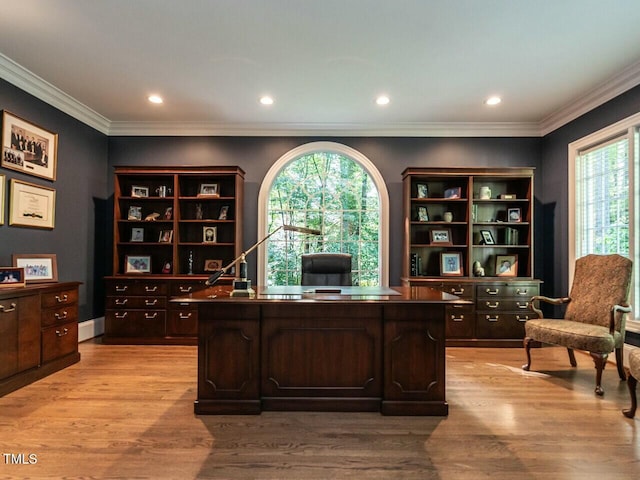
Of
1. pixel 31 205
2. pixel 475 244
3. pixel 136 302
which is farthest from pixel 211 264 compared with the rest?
pixel 475 244

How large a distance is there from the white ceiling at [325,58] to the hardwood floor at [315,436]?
2.70 m

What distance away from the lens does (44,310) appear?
310cm

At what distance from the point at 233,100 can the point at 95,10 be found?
62.8 inches

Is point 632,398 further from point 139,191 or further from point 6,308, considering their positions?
point 139,191

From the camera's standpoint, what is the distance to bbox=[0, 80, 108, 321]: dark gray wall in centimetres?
336

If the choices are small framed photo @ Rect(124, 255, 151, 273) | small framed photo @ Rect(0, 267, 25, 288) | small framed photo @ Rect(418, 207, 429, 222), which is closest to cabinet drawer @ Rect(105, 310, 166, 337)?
small framed photo @ Rect(124, 255, 151, 273)

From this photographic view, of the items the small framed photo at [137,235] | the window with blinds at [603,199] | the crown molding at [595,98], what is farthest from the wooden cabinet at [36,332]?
the crown molding at [595,98]

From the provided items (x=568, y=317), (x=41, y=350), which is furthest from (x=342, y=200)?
(x=41, y=350)

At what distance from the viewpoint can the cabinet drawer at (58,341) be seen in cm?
311

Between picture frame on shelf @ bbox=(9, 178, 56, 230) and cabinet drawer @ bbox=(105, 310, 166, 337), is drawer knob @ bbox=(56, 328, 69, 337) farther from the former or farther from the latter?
picture frame on shelf @ bbox=(9, 178, 56, 230)

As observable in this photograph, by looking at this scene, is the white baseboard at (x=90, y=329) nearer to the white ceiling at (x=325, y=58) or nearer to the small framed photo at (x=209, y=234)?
the small framed photo at (x=209, y=234)

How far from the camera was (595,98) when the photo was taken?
371 cm

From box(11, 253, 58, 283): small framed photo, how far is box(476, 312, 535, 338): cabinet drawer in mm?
4524

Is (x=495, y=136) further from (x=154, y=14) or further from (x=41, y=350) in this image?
(x=41, y=350)
